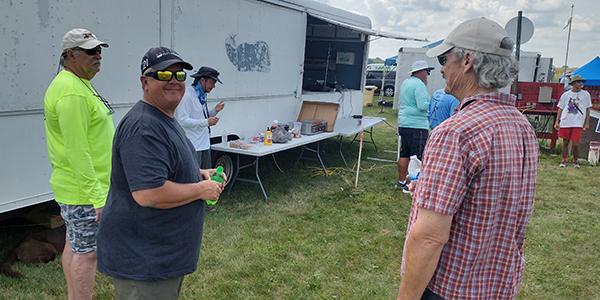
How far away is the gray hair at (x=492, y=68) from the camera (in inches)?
54.6

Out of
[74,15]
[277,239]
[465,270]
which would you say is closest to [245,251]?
[277,239]

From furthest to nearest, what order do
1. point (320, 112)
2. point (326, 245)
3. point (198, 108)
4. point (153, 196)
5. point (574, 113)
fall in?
point (574, 113)
point (320, 112)
point (198, 108)
point (326, 245)
point (153, 196)

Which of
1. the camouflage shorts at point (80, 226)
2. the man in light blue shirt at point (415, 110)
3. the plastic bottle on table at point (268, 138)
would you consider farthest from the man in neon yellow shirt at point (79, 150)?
the man in light blue shirt at point (415, 110)

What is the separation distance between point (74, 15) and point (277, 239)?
2.74 m

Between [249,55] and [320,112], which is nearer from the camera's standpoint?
[249,55]

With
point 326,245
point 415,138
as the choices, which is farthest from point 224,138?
point 415,138

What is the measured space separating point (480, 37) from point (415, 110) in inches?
169

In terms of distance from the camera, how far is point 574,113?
25.0 ft

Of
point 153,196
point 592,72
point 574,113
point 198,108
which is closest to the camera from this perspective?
point 153,196

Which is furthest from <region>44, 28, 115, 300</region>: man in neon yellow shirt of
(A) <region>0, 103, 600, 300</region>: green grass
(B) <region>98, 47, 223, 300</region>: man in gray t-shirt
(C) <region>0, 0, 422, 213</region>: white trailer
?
(C) <region>0, 0, 422, 213</region>: white trailer

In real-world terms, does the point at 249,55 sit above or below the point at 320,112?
above

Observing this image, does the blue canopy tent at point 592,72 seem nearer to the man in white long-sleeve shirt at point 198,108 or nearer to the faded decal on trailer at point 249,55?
the faded decal on trailer at point 249,55

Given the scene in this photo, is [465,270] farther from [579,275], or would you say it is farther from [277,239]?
[579,275]

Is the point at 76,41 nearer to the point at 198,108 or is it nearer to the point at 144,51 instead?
the point at 144,51
